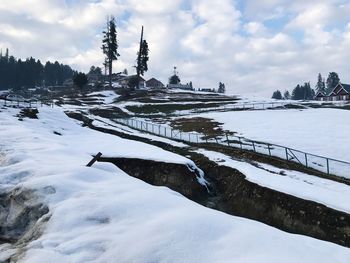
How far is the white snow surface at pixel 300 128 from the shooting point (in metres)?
32.8

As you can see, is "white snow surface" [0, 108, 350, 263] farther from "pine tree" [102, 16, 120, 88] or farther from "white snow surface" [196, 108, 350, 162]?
"pine tree" [102, 16, 120, 88]

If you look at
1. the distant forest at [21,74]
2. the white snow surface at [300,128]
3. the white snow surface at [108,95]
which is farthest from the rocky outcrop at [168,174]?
the distant forest at [21,74]

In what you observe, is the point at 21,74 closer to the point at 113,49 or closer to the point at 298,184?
the point at 113,49

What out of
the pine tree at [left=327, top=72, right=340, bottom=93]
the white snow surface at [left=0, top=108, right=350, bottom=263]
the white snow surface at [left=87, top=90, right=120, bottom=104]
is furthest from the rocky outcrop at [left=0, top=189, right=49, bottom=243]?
the pine tree at [left=327, top=72, right=340, bottom=93]

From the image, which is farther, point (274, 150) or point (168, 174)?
point (274, 150)

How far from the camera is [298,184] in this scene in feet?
68.2

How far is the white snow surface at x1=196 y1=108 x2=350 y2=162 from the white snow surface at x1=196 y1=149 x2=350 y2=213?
762 cm

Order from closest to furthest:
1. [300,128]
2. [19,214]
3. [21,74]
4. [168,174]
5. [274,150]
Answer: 1. [19,214]
2. [168,174]
3. [274,150]
4. [300,128]
5. [21,74]

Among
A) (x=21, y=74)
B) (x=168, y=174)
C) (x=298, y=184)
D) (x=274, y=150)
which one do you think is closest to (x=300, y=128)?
(x=274, y=150)

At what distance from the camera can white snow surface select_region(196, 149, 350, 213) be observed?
18.1m

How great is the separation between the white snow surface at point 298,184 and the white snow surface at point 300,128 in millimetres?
7623

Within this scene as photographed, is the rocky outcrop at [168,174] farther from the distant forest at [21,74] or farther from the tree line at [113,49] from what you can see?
the distant forest at [21,74]

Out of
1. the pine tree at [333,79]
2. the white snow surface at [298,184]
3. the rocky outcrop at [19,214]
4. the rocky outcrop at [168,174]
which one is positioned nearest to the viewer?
the rocky outcrop at [19,214]

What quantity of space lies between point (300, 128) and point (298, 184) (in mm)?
22836
